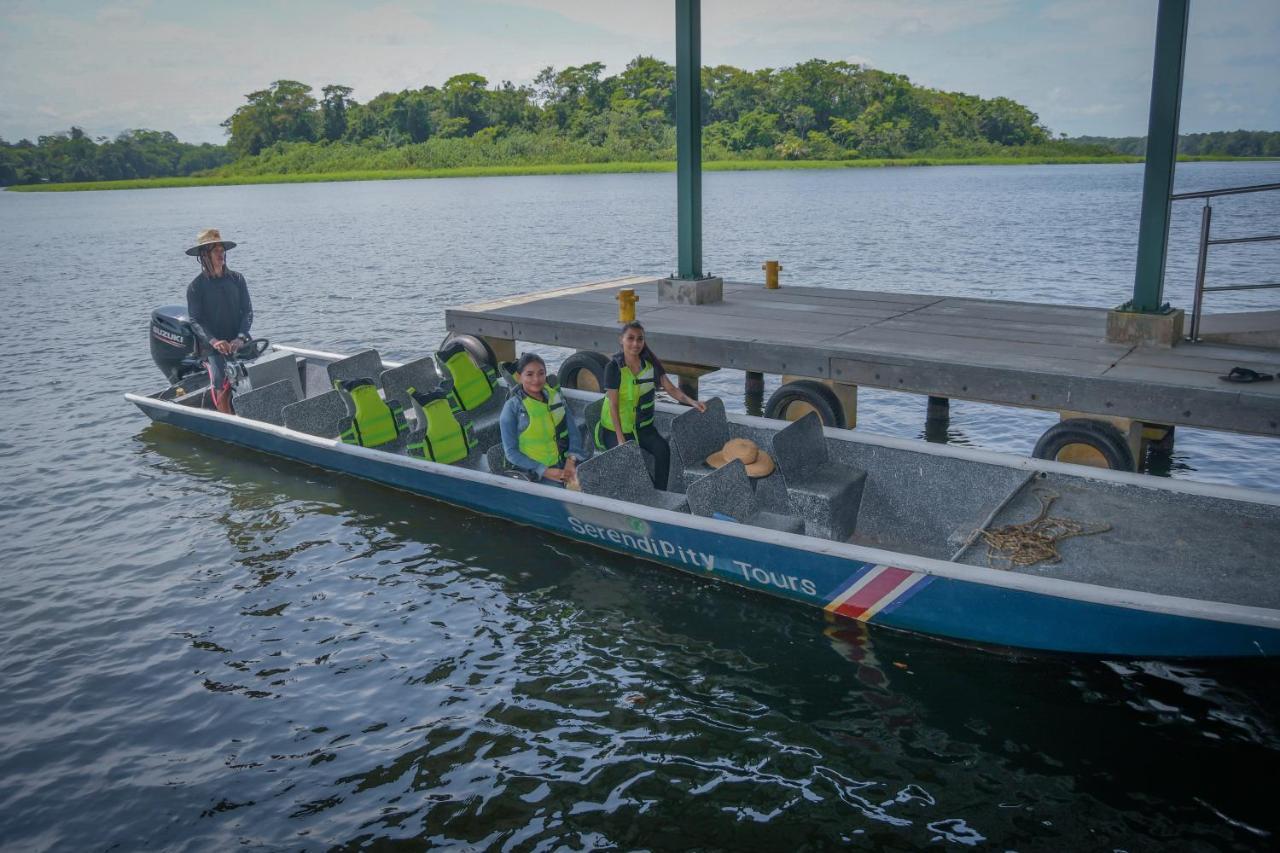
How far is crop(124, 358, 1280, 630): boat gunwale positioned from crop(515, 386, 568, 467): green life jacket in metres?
0.47

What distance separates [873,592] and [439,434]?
4.97 m

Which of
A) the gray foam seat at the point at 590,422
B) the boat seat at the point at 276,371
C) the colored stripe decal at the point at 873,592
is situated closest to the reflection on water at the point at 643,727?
the colored stripe decal at the point at 873,592

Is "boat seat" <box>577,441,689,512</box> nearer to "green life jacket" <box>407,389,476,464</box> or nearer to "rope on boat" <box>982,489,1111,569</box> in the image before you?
"green life jacket" <box>407,389,476,464</box>

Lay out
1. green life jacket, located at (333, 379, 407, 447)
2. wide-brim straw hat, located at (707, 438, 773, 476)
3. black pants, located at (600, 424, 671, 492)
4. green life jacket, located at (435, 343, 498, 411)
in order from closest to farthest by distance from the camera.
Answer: wide-brim straw hat, located at (707, 438, 773, 476), black pants, located at (600, 424, 671, 492), green life jacket, located at (333, 379, 407, 447), green life jacket, located at (435, 343, 498, 411)

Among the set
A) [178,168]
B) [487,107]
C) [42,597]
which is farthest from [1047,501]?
[178,168]

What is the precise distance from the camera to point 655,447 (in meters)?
9.72

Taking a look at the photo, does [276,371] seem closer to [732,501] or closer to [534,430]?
[534,430]

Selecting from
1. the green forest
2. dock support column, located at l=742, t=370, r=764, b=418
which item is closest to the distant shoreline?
the green forest

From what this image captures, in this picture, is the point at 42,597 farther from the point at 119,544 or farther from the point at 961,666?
the point at 961,666

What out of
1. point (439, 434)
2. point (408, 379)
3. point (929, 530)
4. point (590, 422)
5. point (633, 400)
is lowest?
point (929, 530)

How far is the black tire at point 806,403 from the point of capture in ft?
37.1

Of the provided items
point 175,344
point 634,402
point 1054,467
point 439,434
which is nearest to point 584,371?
point 439,434

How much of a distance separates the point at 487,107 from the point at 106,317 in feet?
252

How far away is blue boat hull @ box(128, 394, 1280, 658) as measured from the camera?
627cm
